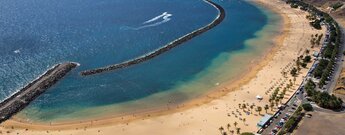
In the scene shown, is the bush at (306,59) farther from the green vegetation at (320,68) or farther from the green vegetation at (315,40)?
the green vegetation at (315,40)

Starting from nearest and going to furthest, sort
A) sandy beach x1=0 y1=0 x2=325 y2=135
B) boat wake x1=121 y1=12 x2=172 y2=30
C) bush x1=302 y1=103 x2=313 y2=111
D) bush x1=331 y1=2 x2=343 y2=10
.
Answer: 1. sandy beach x1=0 y1=0 x2=325 y2=135
2. bush x1=302 y1=103 x2=313 y2=111
3. boat wake x1=121 y1=12 x2=172 y2=30
4. bush x1=331 y1=2 x2=343 y2=10

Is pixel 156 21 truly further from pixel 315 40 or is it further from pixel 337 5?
pixel 337 5

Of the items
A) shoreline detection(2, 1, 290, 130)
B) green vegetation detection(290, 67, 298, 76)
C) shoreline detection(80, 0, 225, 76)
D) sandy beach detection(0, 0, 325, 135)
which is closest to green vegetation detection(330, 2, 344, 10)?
shoreline detection(80, 0, 225, 76)

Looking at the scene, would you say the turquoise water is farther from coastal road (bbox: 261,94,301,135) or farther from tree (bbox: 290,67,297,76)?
tree (bbox: 290,67,297,76)

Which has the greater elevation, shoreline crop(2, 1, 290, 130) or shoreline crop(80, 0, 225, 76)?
shoreline crop(80, 0, 225, 76)

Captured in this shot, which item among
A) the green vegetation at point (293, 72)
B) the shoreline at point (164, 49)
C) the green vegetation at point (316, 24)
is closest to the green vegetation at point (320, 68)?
the green vegetation at point (293, 72)

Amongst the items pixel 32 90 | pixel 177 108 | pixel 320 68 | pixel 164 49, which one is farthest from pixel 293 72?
pixel 32 90

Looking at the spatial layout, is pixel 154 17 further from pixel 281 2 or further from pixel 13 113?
pixel 13 113

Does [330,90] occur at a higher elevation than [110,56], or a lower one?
lower

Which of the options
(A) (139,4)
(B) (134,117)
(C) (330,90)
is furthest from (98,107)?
(A) (139,4)
